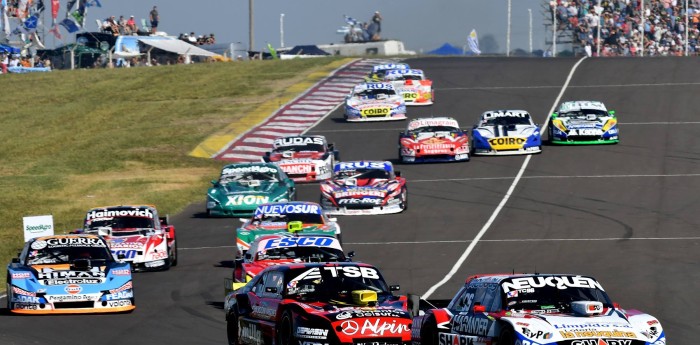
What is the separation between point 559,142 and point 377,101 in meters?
9.78

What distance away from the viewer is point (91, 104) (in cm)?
6581

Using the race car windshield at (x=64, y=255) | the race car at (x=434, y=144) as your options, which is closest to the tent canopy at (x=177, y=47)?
the race car at (x=434, y=144)

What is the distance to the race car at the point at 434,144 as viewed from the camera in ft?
136

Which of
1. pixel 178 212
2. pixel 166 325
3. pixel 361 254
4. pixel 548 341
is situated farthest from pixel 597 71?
pixel 548 341

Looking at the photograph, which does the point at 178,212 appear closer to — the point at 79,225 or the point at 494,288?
the point at 79,225

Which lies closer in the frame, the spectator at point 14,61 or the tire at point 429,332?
the tire at point 429,332

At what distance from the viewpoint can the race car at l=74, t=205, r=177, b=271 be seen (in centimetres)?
2623

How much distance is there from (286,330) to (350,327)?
97 centimetres

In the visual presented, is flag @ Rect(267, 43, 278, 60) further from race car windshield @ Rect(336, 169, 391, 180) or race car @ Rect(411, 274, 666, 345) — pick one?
race car @ Rect(411, 274, 666, 345)

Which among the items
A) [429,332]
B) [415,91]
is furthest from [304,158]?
[429,332]

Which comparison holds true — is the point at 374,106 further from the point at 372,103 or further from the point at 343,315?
the point at 343,315

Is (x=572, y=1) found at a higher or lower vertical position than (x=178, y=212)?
higher

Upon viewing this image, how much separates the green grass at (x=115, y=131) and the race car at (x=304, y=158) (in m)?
2.44

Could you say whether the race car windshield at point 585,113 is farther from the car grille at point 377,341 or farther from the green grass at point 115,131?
the car grille at point 377,341
